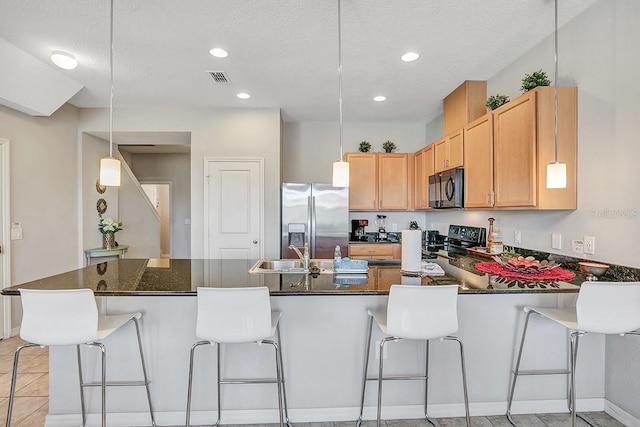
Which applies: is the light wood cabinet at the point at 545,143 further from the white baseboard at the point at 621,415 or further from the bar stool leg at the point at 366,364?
the bar stool leg at the point at 366,364

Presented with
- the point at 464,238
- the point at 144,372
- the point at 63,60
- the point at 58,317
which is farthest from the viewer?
the point at 464,238

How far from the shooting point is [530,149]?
2.40 m

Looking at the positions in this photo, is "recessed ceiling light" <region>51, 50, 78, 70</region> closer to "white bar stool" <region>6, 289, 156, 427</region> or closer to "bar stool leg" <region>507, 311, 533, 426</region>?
"white bar stool" <region>6, 289, 156, 427</region>

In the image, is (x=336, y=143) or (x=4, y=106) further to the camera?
A: (x=336, y=143)

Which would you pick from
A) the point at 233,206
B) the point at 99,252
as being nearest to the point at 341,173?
the point at 233,206

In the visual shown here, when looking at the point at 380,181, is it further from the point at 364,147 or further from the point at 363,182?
the point at 364,147

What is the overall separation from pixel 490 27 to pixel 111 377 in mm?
3418

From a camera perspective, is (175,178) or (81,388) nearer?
(81,388)

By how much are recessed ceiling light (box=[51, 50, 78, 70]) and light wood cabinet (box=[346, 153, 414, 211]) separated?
10.2 ft

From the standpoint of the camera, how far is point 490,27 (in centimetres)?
245

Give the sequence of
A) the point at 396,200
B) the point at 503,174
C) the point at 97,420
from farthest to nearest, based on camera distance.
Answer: the point at 396,200
the point at 503,174
the point at 97,420

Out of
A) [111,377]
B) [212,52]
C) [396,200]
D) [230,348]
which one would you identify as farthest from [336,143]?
[111,377]

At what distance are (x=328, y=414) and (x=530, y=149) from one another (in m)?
2.23

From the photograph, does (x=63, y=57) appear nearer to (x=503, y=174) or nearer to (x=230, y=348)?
(x=230, y=348)
